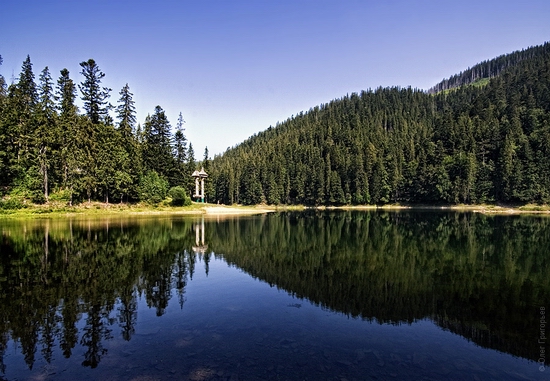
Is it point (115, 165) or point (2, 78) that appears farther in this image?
point (2, 78)

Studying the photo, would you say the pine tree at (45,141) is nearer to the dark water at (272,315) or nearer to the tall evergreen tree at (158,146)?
the tall evergreen tree at (158,146)

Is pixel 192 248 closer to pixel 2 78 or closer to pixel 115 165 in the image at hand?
pixel 115 165

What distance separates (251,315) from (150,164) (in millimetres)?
80717

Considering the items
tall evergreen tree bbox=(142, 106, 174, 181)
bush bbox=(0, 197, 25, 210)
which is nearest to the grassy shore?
bush bbox=(0, 197, 25, 210)

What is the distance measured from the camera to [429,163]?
119 meters

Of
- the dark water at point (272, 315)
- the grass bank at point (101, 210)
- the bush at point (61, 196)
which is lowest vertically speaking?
the dark water at point (272, 315)

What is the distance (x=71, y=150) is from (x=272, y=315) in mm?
68558

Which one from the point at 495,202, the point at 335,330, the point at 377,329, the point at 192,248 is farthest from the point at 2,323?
the point at 495,202

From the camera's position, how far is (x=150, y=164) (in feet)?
287

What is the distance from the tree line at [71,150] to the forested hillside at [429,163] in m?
42.8

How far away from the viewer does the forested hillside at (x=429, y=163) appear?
9794 centimetres

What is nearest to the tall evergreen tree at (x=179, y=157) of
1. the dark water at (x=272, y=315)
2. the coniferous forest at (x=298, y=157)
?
the coniferous forest at (x=298, y=157)

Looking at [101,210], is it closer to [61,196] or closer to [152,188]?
[61,196]

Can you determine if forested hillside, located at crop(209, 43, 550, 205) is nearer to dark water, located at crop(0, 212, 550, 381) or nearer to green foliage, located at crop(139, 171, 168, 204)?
green foliage, located at crop(139, 171, 168, 204)
